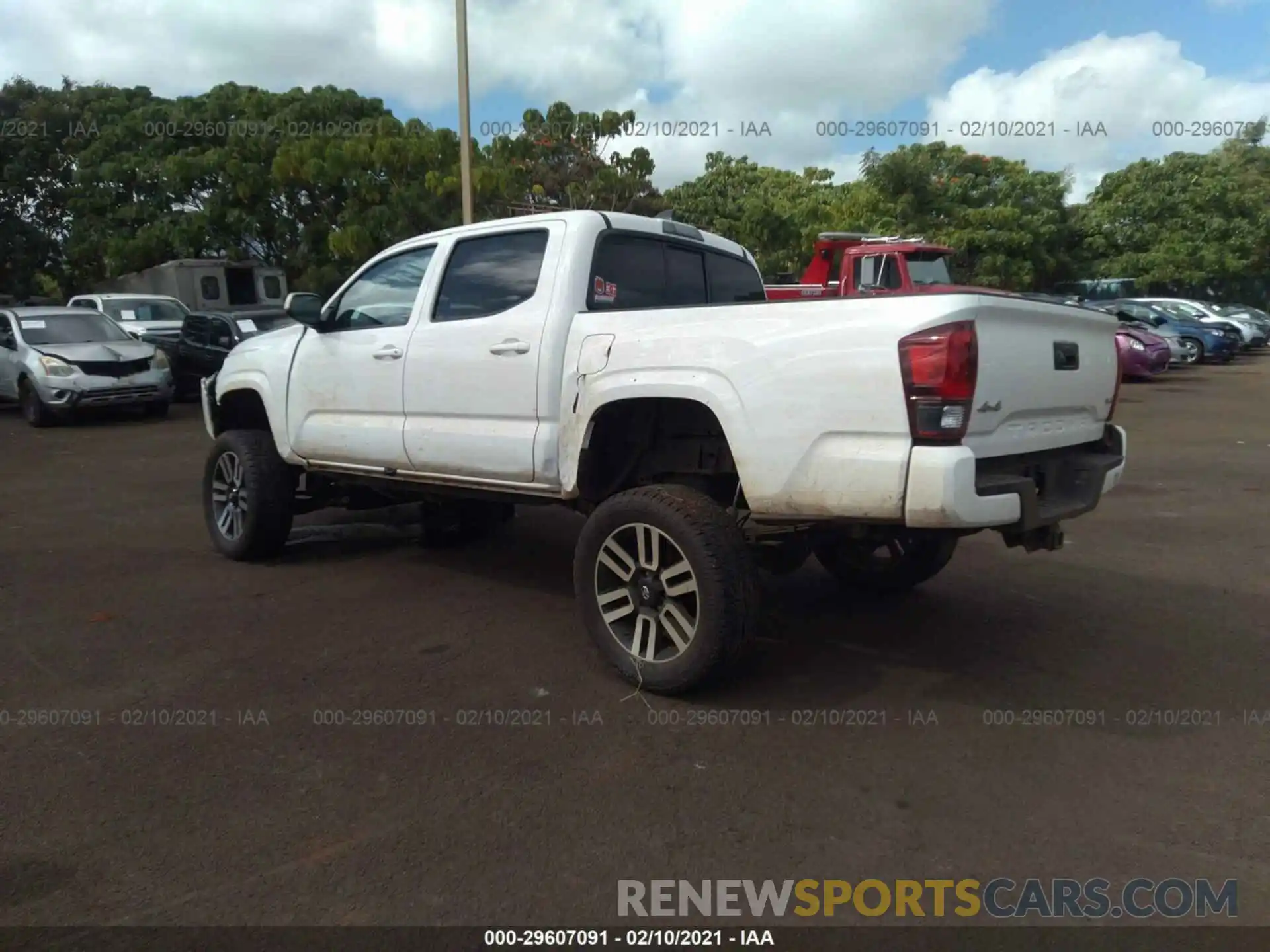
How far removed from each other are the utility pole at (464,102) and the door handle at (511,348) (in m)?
8.73

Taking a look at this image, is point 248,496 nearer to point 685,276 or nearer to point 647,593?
point 685,276

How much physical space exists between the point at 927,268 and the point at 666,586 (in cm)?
1211

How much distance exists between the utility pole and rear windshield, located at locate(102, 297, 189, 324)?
25.5 ft

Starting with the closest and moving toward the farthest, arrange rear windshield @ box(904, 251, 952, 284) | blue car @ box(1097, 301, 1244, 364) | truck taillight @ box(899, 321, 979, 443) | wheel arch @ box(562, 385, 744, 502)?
truck taillight @ box(899, 321, 979, 443)
wheel arch @ box(562, 385, 744, 502)
rear windshield @ box(904, 251, 952, 284)
blue car @ box(1097, 301, 1244, 364)

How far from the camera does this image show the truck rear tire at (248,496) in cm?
→ 609

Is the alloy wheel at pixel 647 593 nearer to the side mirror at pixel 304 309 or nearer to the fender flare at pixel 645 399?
the fender flare at pixel 645 399

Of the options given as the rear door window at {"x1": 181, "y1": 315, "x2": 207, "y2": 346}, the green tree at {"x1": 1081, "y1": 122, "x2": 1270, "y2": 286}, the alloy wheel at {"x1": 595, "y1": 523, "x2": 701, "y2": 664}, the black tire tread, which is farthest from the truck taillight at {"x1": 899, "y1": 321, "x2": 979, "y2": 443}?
the green tree at {"x1": 1081, "y1": 122, "x2": 1270, "y2": 286}

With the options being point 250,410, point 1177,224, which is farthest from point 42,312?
point 1177,224

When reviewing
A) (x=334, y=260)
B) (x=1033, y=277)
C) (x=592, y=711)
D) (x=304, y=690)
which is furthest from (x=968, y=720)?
(x=1033, y=277)

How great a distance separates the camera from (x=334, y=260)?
81.1 feet

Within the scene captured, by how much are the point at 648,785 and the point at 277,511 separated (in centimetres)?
363

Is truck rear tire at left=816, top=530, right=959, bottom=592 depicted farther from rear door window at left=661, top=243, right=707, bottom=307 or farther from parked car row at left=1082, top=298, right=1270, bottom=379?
parked car row at left=1082, top=298, right=1270, bottom=379

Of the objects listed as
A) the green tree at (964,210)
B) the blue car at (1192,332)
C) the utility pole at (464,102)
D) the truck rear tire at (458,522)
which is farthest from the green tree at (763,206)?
the truck rear tire at (458,522)

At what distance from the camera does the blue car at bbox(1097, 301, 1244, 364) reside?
2378cm
